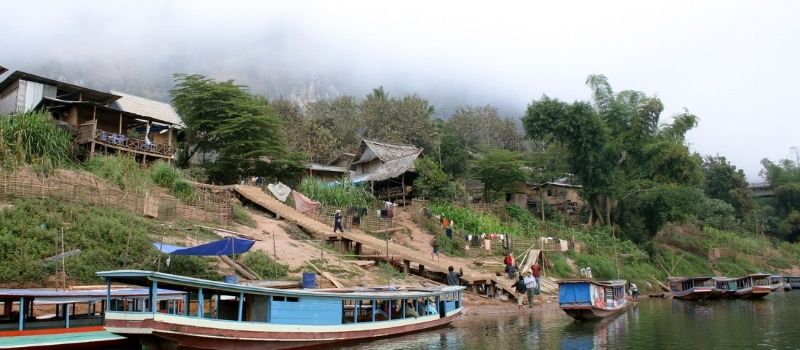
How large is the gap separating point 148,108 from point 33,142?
1411 centimetres

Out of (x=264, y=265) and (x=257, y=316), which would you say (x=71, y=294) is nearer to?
(x=257, y=316)

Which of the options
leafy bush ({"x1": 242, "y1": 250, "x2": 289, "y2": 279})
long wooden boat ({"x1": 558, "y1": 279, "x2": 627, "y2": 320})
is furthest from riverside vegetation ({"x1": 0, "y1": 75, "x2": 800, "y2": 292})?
long wooden boat ({"x1": 558, "y1": 279, "x2": 627, "y2": 320})

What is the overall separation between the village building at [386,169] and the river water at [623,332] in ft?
59.0

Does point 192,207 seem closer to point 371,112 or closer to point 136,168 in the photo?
point 136,168

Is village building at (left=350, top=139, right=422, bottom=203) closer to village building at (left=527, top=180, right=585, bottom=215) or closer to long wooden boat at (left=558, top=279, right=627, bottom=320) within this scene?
village building at (left=527, top=180, right=585, bottom=215)

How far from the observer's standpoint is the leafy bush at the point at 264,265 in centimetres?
2019

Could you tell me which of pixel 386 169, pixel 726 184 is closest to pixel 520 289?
pixel 386 169

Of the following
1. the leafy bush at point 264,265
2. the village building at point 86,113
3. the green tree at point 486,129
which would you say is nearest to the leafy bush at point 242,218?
the leafy bush at point 264,265

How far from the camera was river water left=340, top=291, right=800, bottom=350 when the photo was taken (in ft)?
51.6

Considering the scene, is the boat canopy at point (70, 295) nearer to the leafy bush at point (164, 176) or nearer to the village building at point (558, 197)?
the leafy bush at point (164, 176)

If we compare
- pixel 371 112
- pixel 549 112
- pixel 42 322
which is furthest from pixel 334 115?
pixel 42 322

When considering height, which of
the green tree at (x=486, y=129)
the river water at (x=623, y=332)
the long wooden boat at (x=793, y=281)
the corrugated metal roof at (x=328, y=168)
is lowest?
the river water at (x=623, y=332)

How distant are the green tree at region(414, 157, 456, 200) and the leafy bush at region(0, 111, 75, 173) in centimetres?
1992

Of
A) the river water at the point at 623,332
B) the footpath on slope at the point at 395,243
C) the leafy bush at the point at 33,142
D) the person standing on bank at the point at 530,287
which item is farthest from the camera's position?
the footpath on slope at the point at 395,243
